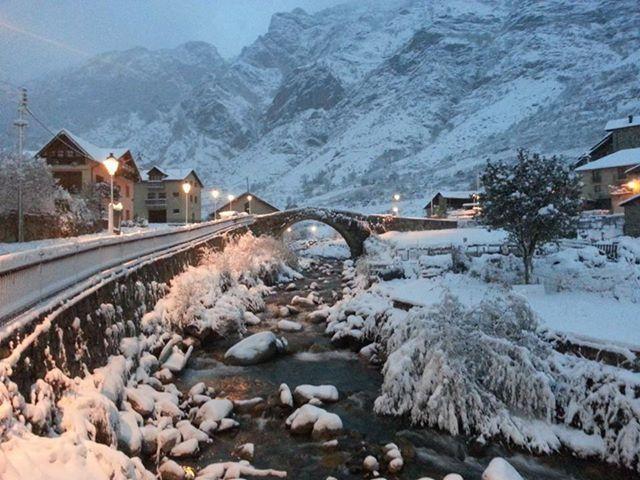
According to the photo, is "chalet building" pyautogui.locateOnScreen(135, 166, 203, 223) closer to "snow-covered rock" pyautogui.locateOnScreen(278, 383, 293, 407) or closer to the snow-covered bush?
the snow-covered bush

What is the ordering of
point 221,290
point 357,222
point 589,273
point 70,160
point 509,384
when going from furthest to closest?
1. point 357,222
2. point 70,160
3. point 221,290
4. point 589,273
5. point 509,384

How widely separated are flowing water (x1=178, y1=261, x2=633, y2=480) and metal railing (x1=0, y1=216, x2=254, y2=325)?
4.29 metres

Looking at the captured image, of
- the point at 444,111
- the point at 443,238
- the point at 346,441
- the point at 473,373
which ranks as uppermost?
the point at 444,111

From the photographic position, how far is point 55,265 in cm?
973

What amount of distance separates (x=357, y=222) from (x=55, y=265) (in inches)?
1586

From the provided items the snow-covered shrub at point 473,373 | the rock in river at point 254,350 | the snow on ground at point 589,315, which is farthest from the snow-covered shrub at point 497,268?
the rock in river at point 254,350

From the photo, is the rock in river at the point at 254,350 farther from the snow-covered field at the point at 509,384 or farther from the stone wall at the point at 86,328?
the snow-covered field at the point at 509,384

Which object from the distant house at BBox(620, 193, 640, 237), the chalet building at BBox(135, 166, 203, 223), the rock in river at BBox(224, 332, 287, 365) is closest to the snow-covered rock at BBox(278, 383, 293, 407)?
the rock in river at BBox(224, 332, 287, 365)

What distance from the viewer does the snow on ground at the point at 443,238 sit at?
36.0 m

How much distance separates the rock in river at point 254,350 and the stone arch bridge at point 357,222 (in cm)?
3149

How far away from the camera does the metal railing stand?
24.5 feet

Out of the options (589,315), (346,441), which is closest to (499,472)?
(346,441)

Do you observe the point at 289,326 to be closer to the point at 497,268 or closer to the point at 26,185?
the point at 497,268

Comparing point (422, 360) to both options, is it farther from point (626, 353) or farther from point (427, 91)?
point (427, 91)
